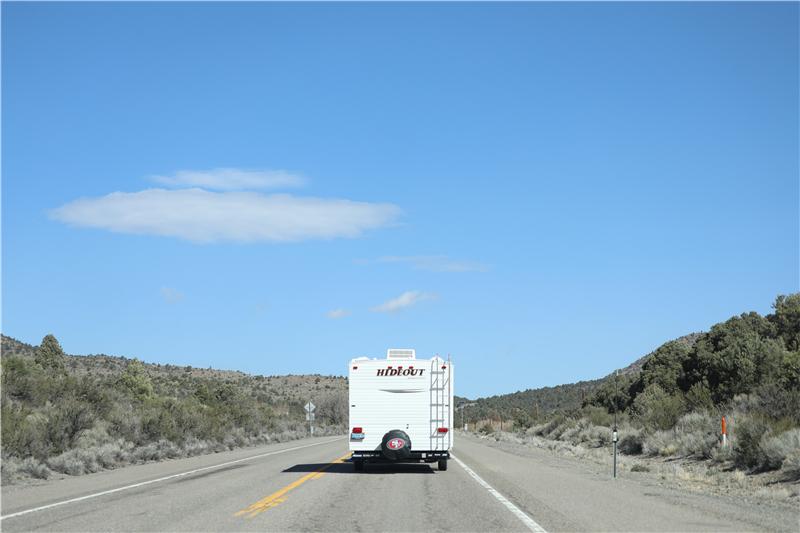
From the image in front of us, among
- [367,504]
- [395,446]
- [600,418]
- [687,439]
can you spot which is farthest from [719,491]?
[600,418]

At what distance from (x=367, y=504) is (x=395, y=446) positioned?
6882 millimetres

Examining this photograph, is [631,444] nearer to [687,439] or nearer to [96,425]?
[687,439]

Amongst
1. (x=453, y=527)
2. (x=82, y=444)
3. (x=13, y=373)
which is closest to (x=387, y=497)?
(x=453, y=527)

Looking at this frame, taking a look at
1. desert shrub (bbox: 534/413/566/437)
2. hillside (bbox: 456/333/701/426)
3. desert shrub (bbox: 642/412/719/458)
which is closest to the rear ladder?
desert shrub (bbox: 642/412/719/458)

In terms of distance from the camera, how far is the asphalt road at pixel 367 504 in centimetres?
1211

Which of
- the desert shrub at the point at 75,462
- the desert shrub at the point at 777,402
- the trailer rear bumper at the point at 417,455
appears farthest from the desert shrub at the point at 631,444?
the desert shrub at the point at 75,462

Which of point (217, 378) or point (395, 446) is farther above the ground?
point (217, 378)

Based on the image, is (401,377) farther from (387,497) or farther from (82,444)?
(82,444)

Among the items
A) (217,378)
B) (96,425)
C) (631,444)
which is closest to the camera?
(96,425)

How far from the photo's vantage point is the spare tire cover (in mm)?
21422

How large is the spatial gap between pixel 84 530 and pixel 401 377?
449 inches

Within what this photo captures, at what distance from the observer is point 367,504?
14586 mm

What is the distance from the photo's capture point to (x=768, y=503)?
1625cm

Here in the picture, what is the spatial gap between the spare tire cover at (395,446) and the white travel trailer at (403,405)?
52 millimetres
